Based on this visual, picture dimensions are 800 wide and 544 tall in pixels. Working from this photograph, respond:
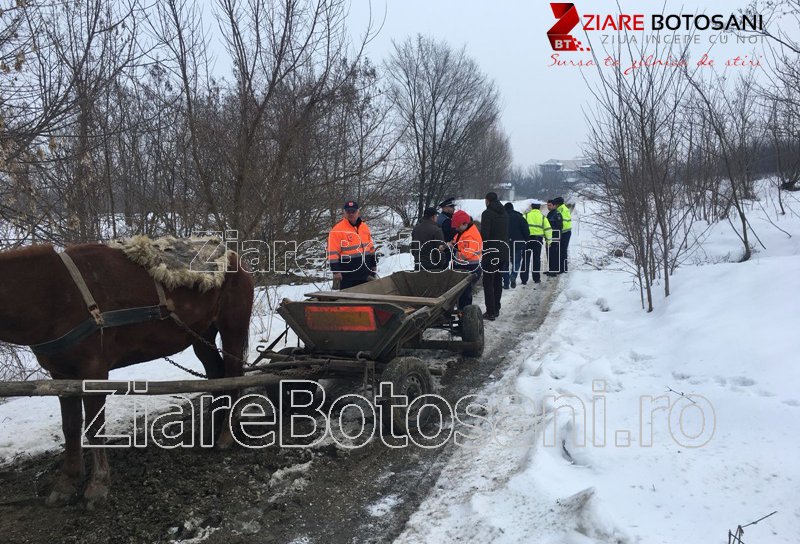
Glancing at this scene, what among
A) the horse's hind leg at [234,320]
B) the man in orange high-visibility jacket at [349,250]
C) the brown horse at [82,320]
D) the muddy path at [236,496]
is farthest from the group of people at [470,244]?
the muddy path at [236,496]

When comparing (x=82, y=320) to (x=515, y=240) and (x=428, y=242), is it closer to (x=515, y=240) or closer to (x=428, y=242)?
(x=428, y=242)

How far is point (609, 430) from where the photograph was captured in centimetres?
416

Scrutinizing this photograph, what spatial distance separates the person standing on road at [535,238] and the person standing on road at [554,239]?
125mm

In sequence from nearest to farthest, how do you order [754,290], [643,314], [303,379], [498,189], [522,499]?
[522,499] → [303,379] → [754,290] → [643,314] → [498,189]

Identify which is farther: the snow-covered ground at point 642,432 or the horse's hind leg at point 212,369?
the horse's hind leg at point 212,369

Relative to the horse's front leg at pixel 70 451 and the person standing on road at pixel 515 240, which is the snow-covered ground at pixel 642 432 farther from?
the person standing on road at pixel 515 240

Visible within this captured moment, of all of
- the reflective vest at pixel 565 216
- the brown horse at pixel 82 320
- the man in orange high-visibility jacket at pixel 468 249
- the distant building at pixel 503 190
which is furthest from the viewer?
the distant building at pixel 503 190

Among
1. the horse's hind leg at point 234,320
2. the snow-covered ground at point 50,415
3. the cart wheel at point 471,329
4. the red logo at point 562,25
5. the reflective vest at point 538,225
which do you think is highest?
the red logo at point 562,25

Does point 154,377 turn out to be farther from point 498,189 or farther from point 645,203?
point 498,189

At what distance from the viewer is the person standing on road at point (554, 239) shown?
12797 millimetres

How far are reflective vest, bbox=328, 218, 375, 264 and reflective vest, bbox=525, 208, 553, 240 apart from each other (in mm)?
6175

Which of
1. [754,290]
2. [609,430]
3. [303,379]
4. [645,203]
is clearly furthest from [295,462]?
[645,203]

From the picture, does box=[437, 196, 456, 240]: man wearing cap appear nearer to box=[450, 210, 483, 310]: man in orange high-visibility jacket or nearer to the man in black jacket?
the man in black jacket

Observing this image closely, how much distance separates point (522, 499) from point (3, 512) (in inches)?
133
